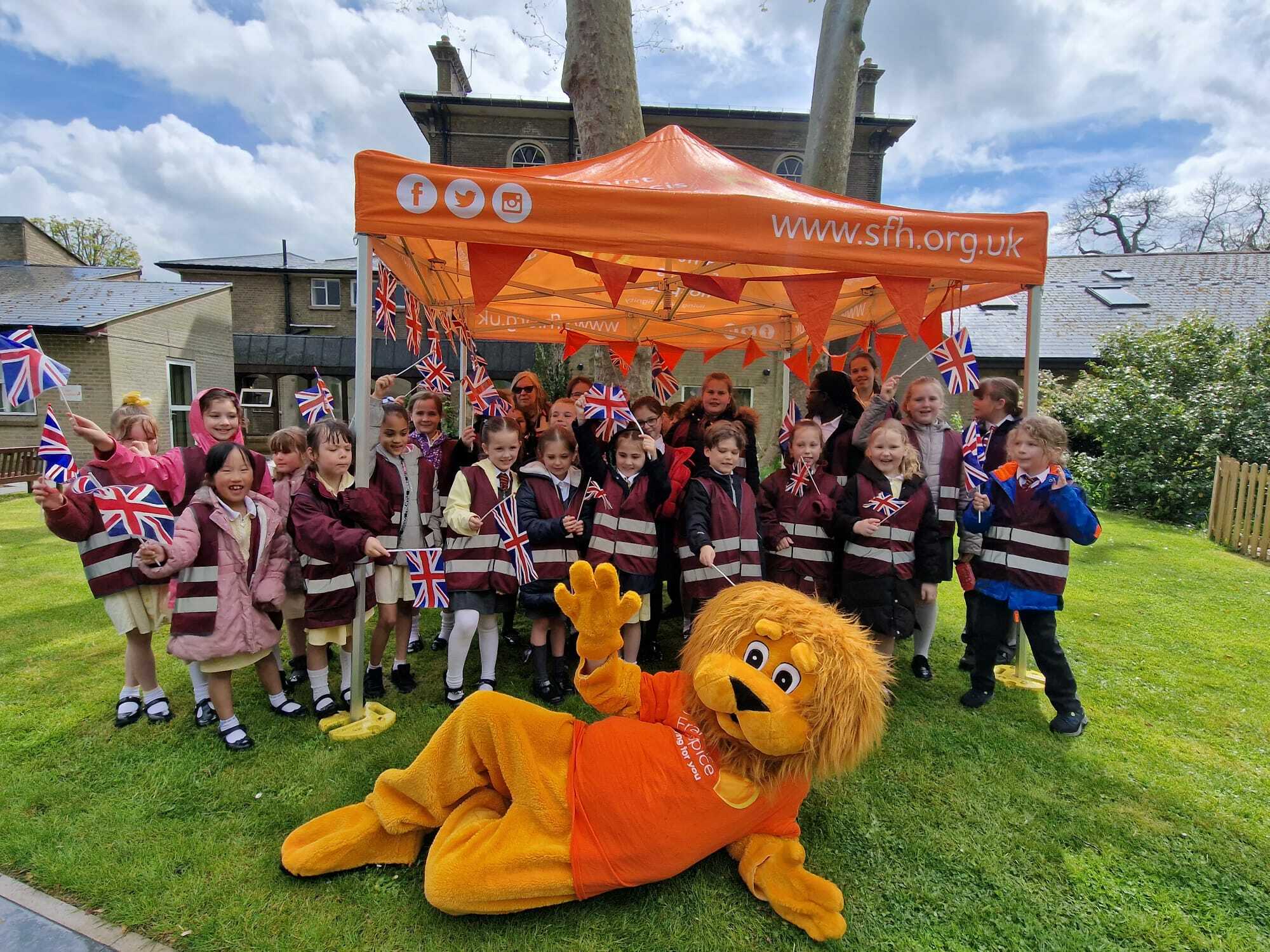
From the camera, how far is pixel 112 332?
49.5ft

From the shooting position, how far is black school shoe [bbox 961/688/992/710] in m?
3.91

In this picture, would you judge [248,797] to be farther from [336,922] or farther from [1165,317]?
[1165,317]

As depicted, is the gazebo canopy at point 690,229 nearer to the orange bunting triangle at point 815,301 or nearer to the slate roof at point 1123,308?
the orange bunting triangle at point 815,301

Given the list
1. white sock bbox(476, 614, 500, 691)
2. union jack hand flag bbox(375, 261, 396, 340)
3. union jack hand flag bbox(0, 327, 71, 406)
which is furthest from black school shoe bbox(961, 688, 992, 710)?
union jack hand flag bbox(0, 327, 71, 406)

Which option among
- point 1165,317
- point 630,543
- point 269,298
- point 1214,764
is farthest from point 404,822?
point 269,298

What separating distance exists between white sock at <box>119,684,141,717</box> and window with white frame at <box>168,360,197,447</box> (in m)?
16.6

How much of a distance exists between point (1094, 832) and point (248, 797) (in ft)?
12.9

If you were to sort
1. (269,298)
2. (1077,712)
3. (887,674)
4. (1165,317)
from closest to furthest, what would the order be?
(887,674) < (1077,712) < (1165,317) < (269,298)

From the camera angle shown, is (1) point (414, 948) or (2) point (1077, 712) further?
(2) point (1077, 712)

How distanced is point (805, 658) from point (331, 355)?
21.5 m

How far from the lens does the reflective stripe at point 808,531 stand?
4.01 meters

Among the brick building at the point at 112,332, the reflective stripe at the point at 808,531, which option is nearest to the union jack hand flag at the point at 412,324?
the reflective stripe at the point at 808,531

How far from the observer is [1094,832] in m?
2.81

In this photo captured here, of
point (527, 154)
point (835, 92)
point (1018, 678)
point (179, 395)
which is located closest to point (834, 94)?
point (835, 92)
